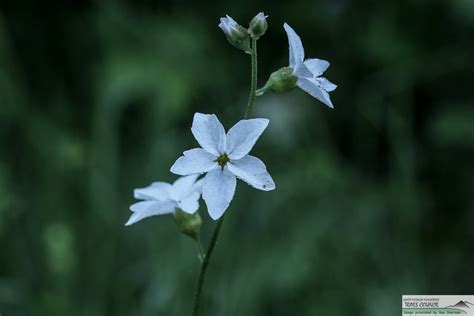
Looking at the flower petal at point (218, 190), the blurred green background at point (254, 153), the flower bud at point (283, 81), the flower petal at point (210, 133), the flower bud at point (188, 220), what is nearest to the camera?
the flower petal at point (218, 190)

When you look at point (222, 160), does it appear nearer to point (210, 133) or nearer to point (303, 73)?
point (210, 133)

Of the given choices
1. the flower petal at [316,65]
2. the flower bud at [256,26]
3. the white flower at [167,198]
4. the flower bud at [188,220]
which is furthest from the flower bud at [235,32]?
the flower bud at [188,220]

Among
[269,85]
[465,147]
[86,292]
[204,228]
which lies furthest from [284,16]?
[269,85]

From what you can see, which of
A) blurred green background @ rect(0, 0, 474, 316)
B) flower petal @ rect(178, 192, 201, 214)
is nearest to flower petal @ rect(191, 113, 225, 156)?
flower petal @ rect(178, 192, 201, 214)

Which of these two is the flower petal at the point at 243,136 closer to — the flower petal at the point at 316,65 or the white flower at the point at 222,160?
the white flower at the point at 222,160

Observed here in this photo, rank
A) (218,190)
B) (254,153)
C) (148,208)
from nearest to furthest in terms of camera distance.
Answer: (218,190), (148,208), (254,153)

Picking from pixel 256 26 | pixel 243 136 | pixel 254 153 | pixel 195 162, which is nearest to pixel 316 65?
pixel 256 26
